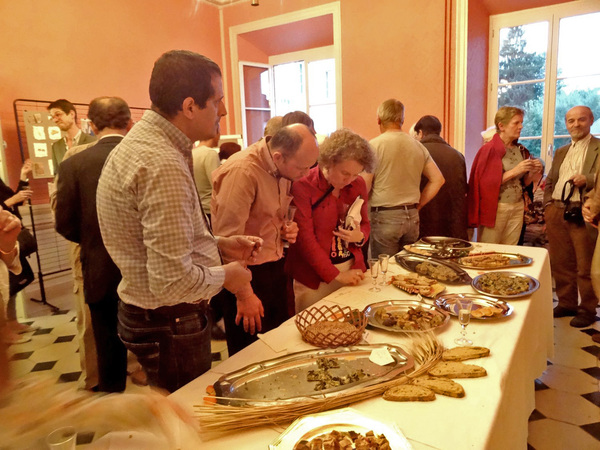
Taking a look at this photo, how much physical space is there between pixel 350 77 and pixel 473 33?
4.70 ft

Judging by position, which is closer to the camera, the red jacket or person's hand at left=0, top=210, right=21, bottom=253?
person's hand at left=0, top=210, right=21, bottom=253

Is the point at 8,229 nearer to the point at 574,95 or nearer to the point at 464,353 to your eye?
the point at 464,353

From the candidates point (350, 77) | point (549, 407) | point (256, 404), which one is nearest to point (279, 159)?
point (256, 404)

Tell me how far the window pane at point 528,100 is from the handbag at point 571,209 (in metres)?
1.87

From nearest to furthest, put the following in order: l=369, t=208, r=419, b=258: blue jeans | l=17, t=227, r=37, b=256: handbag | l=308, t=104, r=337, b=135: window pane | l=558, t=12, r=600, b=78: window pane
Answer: l=17, t=227, r=37, b=256: handbag → l=369, t=208, r=419, b=258: blue jeans → l=558, t=12, r=600, b=78: window pane → l=308, t=104, r=337, b=135: window pane

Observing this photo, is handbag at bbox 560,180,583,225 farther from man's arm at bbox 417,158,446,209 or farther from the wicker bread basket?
the wicker bread basket

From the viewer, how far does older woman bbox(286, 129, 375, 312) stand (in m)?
2.05

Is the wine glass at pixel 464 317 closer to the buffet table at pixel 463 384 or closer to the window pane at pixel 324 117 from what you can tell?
the buffet table at pixel 463 384

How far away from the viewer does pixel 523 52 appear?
4902 millimetres

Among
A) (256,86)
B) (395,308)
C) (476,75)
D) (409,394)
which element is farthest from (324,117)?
(409,394)

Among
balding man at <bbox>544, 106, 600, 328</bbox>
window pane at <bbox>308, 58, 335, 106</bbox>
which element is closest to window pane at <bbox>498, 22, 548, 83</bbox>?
balding man at <bbox>544, 106, 600, 328</bbox>

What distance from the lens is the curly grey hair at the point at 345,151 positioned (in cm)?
204

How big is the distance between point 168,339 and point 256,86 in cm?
588

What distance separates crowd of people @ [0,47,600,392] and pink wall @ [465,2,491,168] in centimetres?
145
